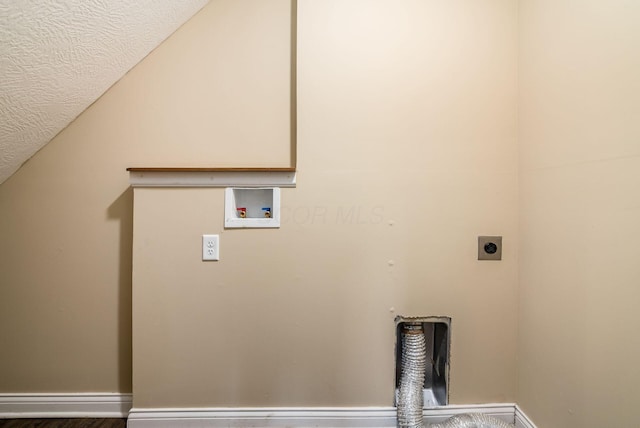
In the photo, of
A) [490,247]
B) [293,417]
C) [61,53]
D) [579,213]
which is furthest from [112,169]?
[579,213]

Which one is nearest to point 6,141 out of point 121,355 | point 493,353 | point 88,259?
point 88,259

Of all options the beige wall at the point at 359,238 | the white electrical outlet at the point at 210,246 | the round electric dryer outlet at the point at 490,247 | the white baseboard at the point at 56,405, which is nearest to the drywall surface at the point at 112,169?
the white baseboard at the point at 56,405

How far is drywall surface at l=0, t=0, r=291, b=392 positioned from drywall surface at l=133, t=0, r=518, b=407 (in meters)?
0.22

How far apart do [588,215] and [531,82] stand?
2.18 ft

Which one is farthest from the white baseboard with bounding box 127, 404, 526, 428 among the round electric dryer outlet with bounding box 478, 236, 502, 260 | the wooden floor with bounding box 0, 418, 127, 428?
the round electric dryer outlet with bounding box 478, 236, 502, 260

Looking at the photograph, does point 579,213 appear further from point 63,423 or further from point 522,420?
point 63,423

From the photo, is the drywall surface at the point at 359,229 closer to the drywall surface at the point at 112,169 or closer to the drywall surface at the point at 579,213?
the drywall surface at the point at 579,213

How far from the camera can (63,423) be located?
134cm

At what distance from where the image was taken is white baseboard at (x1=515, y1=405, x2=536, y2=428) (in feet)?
4.02

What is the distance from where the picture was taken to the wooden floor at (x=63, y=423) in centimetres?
132

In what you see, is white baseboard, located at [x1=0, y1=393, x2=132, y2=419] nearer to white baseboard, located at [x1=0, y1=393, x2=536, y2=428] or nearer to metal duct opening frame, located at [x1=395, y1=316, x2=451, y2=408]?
white baseboard, located at [x1=0, y1=393, x2=536, y2=428]

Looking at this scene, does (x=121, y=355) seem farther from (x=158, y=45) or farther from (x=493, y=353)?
(x=493, y=353)

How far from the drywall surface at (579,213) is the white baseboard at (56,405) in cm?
209

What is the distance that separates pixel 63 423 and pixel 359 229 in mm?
1775
